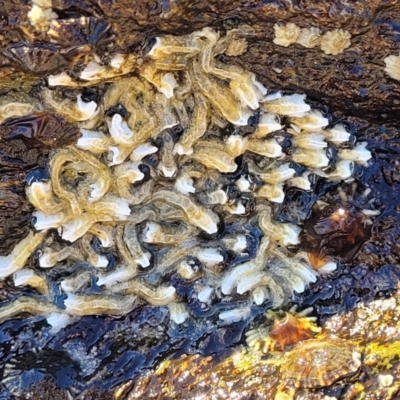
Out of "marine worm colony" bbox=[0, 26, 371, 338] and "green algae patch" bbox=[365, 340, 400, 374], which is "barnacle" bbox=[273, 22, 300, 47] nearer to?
"marine worm colony" bbox=[0, 26, 371, 338]

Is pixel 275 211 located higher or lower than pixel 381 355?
higher

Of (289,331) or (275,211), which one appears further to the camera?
(275,211)

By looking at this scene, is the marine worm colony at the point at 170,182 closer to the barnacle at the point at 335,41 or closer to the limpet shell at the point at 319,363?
the barnacle at the point at 335,41

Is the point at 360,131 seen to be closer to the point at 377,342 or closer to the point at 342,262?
the point at 342,262

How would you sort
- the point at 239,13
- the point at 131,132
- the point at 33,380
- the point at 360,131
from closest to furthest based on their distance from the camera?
the point at 239,13
the point at 131,132
the point at 33,380
the point at 360,131

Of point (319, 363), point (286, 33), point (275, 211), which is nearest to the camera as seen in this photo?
point (286, 33)

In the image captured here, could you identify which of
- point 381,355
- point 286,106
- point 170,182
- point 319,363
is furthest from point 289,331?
point 286,106

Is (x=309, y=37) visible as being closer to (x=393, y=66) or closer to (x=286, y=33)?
(x=286, y=33)

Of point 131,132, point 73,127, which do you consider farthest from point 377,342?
point 73,127
